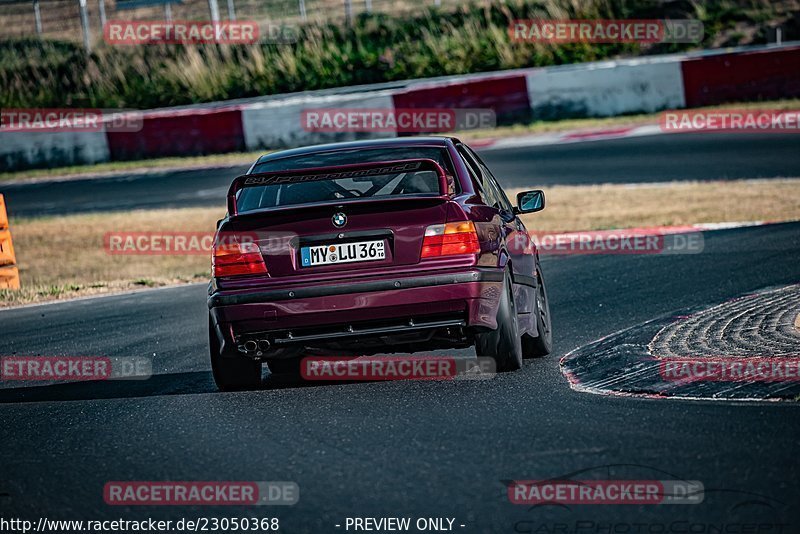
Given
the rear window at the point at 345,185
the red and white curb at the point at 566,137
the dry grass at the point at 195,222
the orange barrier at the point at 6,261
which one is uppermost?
the rear window at the point at 345,185

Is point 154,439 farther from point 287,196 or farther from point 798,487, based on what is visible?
point 798,487

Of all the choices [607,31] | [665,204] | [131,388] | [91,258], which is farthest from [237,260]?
[607,31]

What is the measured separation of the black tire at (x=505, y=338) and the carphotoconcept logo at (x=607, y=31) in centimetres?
2364

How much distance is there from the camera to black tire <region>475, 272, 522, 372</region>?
726cm

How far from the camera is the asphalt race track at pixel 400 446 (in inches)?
185

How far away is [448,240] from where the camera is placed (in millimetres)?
7055

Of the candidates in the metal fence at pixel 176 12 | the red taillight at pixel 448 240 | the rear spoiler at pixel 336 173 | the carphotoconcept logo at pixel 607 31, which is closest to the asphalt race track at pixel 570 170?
the metal fence at pixel 176 12

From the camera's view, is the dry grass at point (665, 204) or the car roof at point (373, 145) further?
the dry grass at point (665, 204)

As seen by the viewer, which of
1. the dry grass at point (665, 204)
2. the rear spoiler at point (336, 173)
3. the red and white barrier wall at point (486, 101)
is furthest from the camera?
the red and white barrier wall at point (486, 101)

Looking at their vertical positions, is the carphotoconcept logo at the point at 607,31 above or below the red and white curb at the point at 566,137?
above

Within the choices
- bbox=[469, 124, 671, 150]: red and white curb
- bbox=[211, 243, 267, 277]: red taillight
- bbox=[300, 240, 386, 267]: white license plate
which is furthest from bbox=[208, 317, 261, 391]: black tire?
bbox=[469, 124, 671, 150]: red and white curb

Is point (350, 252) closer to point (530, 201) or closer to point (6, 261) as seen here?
point (530, 201)

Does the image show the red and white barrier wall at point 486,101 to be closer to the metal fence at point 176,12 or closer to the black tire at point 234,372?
the metal fence at point 176,12

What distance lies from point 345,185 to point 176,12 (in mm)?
38026
